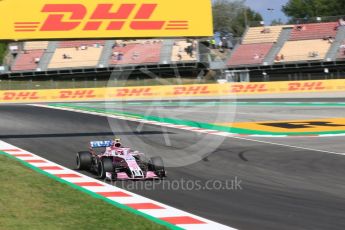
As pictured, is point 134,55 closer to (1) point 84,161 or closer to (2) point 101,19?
(2) point 101,19

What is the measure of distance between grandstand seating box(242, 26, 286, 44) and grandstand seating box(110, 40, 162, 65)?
8801 millimetres

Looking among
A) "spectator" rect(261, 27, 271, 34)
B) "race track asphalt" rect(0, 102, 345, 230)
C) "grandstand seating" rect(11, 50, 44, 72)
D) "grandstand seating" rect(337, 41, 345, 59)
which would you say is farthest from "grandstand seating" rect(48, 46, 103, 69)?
"race track asphalt" rect(0, 102, 345, 230)

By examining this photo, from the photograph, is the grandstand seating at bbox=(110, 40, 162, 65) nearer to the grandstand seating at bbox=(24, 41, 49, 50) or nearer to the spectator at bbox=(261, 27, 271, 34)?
the grandstand seating at bbox=(24, 41, 49, 50)

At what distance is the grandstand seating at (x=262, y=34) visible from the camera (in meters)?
53.8

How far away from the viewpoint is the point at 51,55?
52.7 m

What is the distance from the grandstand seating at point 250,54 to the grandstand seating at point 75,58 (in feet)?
40.4

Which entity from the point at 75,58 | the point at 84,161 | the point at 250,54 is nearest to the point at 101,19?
the point at 84,161

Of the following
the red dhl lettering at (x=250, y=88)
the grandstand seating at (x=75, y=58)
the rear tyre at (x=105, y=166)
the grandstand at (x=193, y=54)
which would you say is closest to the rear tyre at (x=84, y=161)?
the rear tyre at (x=105, y=166)

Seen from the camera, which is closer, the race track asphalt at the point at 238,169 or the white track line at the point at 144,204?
the white track line at the point at 144,204

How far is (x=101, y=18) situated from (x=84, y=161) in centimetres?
555

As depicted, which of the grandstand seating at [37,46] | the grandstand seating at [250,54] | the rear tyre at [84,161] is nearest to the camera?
the rear tyre at [84,161]

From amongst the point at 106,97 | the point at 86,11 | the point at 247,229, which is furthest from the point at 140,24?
the point at 106,97

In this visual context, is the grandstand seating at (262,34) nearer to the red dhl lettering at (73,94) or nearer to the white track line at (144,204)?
the red dhl lettering at (73,94)

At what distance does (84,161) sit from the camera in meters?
11.1
